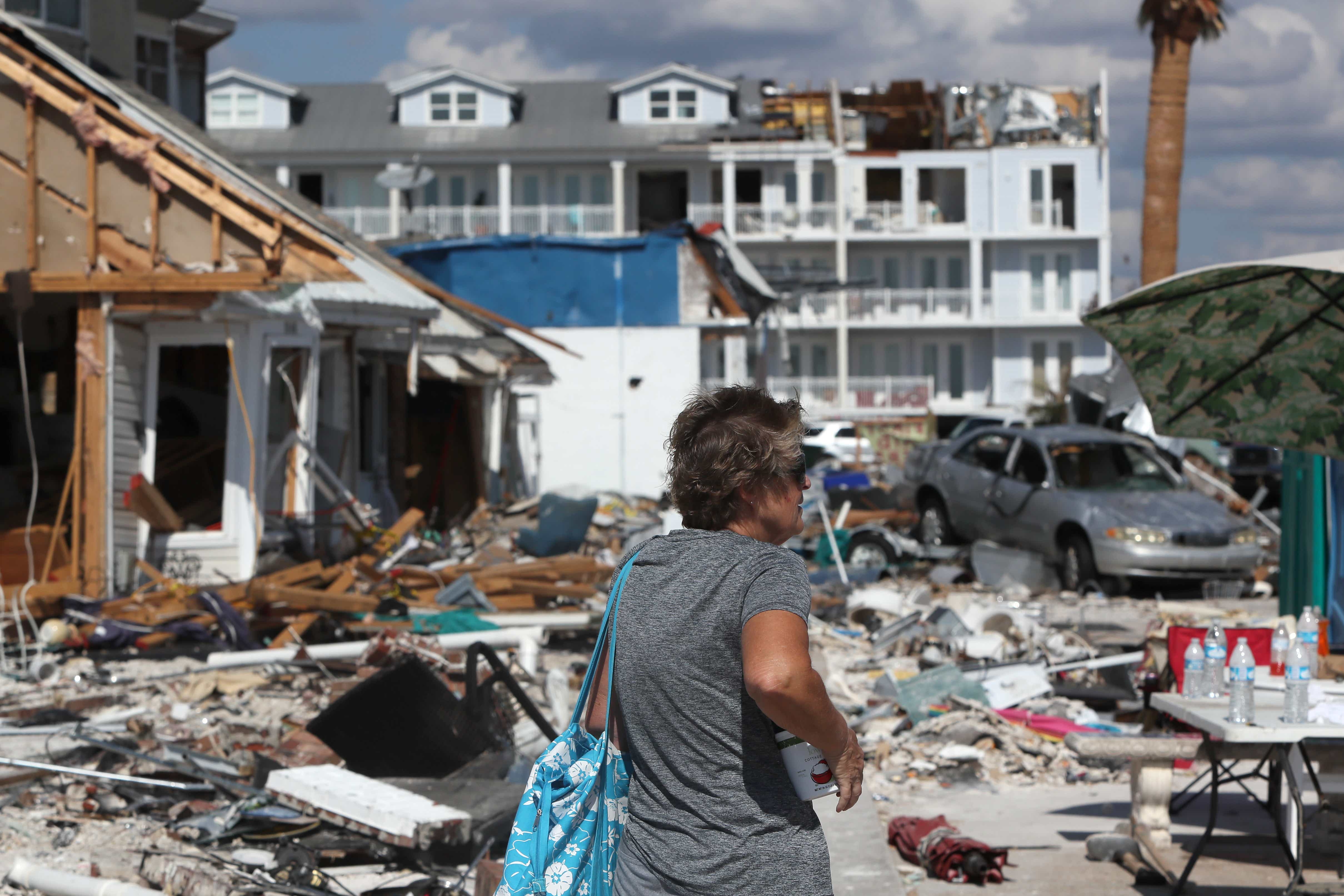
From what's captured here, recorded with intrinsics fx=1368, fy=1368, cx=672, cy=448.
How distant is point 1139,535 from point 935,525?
4052mm

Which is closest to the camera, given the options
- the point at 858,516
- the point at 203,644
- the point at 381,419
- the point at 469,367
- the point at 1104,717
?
the point at 1104,717

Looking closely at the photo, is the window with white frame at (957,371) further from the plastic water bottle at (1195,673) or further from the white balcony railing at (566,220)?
the plastic water bottle at (1195,673)

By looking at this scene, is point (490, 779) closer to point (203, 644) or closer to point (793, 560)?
point (793, 560)

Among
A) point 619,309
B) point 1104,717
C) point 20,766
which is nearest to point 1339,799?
point 1104,717

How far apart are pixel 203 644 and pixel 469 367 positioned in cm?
1134

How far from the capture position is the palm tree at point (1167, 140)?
22.3 meters

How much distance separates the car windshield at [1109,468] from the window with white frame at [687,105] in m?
33.8

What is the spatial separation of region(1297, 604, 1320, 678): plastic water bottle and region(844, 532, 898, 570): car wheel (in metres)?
10.4

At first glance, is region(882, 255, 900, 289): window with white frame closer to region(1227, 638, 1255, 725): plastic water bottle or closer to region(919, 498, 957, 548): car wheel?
region(919, 498, 957, 548): car wheel

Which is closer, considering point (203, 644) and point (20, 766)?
point (20, 766)

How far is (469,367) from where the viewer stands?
2155 centimetres

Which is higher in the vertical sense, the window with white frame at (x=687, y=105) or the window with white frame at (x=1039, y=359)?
the window with white frame at (x=687, y=105)

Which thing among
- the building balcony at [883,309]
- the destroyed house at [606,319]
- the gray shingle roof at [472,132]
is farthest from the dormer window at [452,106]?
the destroyed house at [606,319]

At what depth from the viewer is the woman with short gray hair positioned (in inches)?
104
